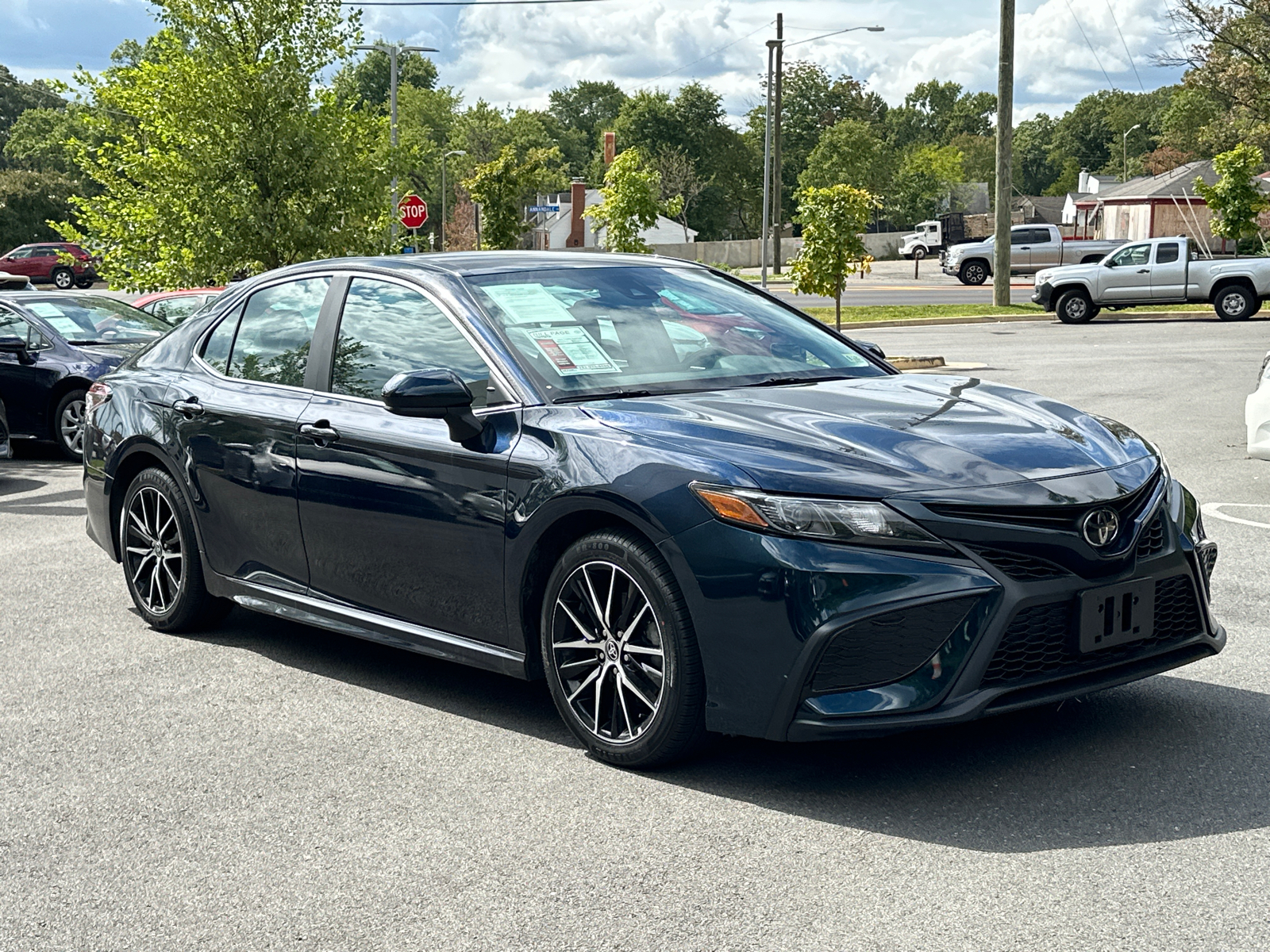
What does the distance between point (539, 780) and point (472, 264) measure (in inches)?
79.8

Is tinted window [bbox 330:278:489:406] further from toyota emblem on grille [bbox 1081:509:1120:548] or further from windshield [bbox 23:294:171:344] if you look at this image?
windshield [bbox 23:294:171:344]

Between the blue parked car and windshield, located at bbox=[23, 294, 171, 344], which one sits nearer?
the blue parked car

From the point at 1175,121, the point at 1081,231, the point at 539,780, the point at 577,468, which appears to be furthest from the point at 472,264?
the point at 1175,121

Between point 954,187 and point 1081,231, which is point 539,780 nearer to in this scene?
point 1081,231

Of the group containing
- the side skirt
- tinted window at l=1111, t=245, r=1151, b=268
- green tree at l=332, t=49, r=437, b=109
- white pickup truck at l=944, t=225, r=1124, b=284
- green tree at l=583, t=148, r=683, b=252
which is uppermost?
green tree at l=332, t=49, r=437, b=109

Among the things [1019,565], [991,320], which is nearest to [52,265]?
[991,320]

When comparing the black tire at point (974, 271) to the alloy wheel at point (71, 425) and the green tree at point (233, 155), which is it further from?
the alloy wheel at point (71, 425)

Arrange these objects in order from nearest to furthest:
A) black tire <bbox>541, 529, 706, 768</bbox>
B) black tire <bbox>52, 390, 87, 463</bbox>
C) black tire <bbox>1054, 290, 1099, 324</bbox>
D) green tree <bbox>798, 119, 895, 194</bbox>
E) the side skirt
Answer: black tire <bbox>541, 529, 706, 768</bbox>
the side skirt
black tire <bbox>52, 390, 87, 463</bbox>
black tire <bbox>1054, 290, 1099, 324</bbox>
green tree <bbox>798, 119, 895, 194</bbox>

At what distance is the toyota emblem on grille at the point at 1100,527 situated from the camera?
4.25 m

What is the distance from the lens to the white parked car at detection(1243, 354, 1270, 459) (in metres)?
9.20

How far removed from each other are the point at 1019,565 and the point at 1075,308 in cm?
2922

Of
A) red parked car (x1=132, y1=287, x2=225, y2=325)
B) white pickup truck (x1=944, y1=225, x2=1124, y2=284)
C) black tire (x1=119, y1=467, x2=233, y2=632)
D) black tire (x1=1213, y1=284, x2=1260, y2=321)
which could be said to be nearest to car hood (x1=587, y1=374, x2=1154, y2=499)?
black tire (x1=119, y1=467, x2=233, y2=632)

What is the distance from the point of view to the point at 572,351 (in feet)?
17.0

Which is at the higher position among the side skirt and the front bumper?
the front bumper
